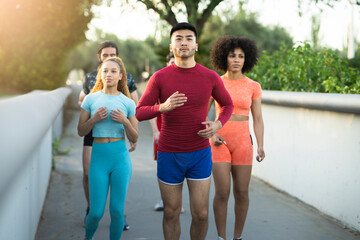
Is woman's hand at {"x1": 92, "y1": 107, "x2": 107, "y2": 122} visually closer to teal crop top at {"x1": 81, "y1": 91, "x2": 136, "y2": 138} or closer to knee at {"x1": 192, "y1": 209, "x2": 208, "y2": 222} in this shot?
teal crop top at {"x1": 81, "y1": 91, "x2": 136, "y2": 138}

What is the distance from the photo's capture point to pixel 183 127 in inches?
150

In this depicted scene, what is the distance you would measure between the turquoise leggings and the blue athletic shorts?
1.66 ft

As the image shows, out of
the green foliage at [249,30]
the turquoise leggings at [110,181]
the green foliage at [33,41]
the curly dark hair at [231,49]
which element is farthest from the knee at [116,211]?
the green foliage at [249,30]

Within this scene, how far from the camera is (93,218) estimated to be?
4.25m

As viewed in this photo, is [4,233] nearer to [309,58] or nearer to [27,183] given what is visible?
[27,183]

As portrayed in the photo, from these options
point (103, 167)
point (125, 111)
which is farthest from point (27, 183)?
point (125, 111)

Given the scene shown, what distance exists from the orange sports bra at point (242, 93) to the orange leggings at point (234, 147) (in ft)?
0.46

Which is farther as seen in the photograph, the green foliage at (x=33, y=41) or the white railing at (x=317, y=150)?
the green foliage at (x=33, y=41)

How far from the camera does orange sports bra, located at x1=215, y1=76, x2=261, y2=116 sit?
4609mm

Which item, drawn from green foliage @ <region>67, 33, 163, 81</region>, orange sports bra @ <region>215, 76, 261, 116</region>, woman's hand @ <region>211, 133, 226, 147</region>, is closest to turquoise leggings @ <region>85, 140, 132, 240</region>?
woman's hand @ <region>211, 133, 226, 147</region>

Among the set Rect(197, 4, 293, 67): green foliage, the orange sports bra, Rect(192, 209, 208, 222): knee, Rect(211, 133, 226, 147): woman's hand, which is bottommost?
Rect(192, 209, 208, 222): knee

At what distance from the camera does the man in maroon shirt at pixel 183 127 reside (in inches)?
Result: 148

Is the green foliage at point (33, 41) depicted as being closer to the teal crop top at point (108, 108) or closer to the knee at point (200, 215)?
the teal crop top at point (108, 108)

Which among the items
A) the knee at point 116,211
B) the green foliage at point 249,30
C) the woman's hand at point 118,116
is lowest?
the knee at point 116,211
